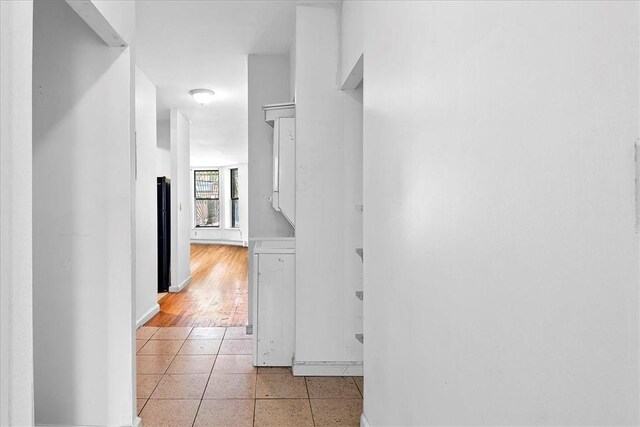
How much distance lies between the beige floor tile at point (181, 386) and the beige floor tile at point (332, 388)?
72 cm

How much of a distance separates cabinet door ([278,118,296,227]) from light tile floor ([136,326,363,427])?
120cm

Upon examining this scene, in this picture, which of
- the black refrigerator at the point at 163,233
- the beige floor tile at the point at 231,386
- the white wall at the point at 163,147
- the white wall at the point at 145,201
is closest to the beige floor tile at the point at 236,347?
the beige floor tile at the point at 231,386

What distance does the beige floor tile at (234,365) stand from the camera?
10.7 feet

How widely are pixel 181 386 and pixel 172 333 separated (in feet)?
4.68

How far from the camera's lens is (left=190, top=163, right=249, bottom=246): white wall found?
45.7 ft

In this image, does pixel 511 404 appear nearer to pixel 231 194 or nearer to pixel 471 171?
pixel 471 171

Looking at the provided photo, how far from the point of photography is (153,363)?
343 centimetres

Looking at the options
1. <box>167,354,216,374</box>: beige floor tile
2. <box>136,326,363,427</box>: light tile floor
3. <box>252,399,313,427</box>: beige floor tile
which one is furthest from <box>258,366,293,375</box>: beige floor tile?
<box>252,399,313,427</box>: beige floor tile

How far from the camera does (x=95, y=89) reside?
2.17 meters

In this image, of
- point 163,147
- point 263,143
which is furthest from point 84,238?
point 163,147

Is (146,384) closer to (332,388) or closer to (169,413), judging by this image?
(169,413)

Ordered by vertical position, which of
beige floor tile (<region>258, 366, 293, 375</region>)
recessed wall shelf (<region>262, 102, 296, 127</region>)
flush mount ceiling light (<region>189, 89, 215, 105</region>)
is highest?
flush mount ceiling light (<region>189, 89, 215, 105</region>)

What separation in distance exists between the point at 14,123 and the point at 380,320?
1504mm

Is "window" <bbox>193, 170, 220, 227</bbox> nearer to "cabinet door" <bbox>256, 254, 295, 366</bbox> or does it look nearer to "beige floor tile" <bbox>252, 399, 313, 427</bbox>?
"cabinet door" <bbox>256, 254, 295, 366</bbox>
